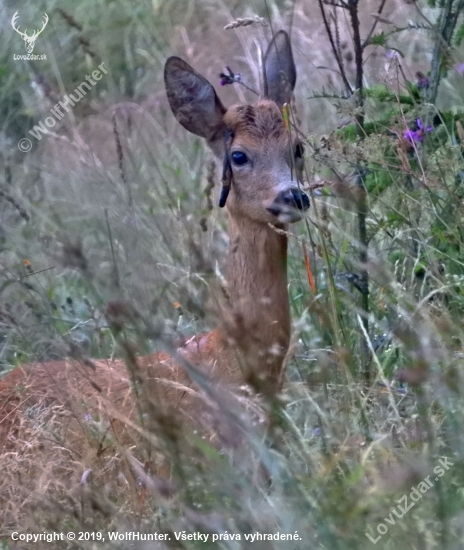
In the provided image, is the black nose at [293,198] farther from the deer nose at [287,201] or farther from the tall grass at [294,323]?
the tall grass at [294,323]

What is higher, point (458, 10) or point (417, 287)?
point (458, 10)

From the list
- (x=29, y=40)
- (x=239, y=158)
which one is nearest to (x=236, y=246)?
(x=239, y=158)

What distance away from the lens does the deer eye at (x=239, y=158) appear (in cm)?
441

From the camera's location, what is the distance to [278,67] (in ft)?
15.7

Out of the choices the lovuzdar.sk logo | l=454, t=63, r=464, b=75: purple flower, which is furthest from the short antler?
l=454, t=63, r=464, b=75: purple flower

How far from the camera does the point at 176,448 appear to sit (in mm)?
1933

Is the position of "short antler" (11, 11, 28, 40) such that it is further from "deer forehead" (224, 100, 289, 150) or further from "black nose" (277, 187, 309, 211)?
"black nose" (277, 187, 309, 211)

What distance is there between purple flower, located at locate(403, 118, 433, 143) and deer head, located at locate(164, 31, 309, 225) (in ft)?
1.53

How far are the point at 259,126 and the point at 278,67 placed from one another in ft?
1.46

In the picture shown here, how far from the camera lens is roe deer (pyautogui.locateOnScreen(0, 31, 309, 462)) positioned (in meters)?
3.78

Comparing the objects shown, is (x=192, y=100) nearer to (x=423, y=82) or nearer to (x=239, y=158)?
(x=239, y=158)

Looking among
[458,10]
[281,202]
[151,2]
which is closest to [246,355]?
[281,202]

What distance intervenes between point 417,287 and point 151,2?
5384 mm

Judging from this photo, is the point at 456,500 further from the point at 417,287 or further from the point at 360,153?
the point at 417,287
